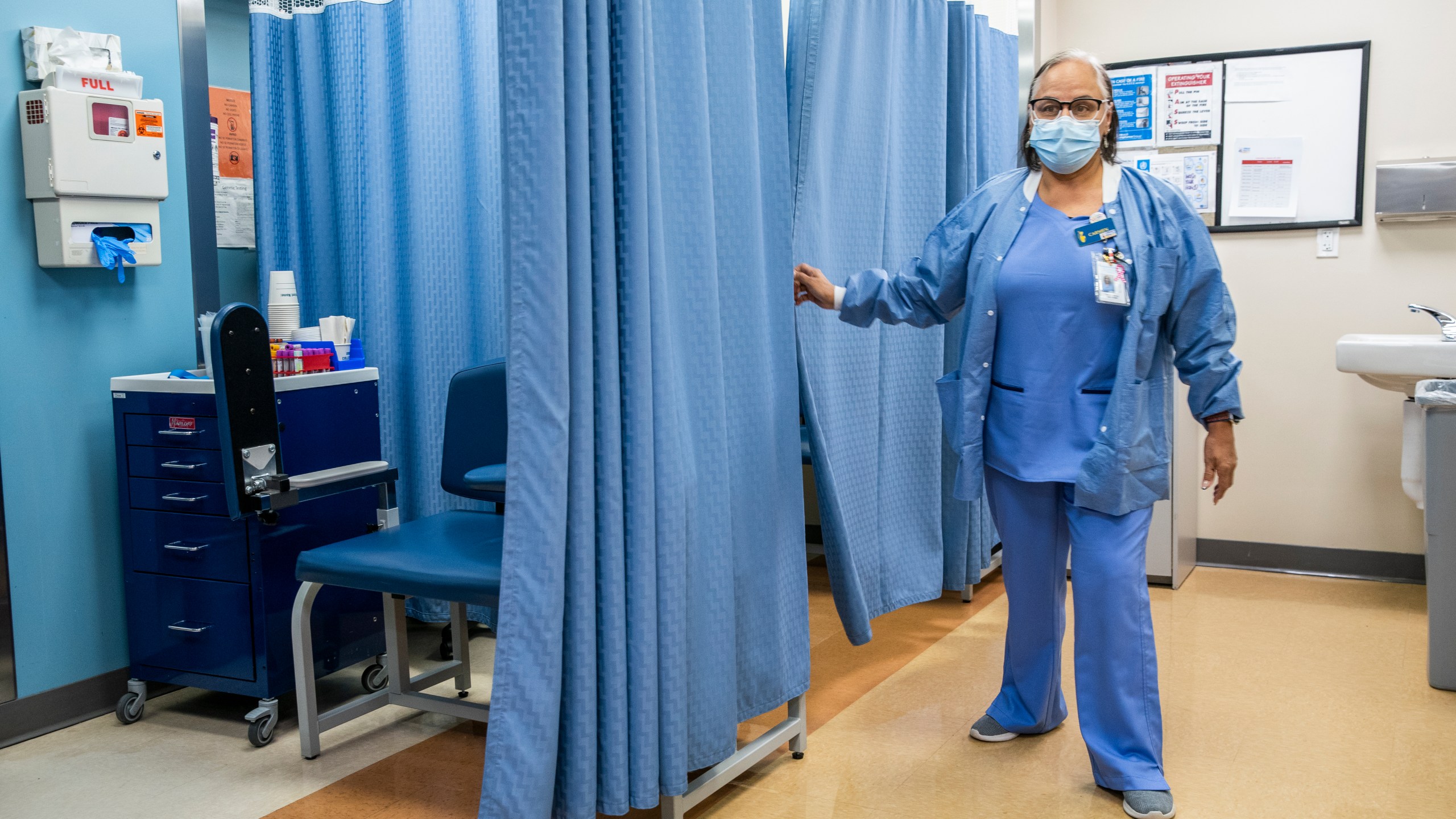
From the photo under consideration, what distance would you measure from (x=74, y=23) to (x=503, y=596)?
6.64 feet

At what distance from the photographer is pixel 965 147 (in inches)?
124

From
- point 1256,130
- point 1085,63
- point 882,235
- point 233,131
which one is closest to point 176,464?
point 233,131

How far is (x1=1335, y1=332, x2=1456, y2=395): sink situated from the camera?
2.79 meters

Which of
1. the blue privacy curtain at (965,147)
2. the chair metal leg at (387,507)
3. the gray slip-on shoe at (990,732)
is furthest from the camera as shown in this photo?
the blue privacy curtain at (965,147)

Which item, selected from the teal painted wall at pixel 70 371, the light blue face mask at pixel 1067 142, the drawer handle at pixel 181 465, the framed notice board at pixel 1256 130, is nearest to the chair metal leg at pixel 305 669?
the drawer handle at pixel 181 465

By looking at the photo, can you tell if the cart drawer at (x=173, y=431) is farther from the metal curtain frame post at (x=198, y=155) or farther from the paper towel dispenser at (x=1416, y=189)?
the paper towel dispenser at (x=1416, y=189)

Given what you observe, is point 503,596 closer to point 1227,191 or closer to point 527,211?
point 527,211

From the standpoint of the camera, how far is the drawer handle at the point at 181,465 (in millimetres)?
2590

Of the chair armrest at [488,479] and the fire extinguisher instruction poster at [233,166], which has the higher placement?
the fire extinguisher instruction poster at [233,166]

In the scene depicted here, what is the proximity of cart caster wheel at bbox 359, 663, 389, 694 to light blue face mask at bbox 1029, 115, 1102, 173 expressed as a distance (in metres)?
2.06

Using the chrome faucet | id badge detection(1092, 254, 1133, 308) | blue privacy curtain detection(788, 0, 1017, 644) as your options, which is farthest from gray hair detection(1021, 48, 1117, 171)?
the chrome faucet

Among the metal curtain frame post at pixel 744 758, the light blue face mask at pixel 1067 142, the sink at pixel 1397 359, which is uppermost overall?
the light blue face mask at pixel 1067 142

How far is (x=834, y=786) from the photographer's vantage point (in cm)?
223

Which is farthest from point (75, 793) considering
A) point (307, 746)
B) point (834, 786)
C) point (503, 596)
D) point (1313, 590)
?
point (1313, 590)
